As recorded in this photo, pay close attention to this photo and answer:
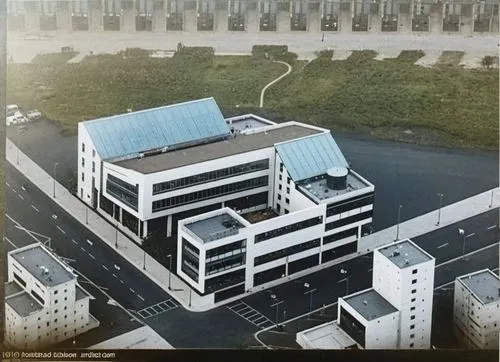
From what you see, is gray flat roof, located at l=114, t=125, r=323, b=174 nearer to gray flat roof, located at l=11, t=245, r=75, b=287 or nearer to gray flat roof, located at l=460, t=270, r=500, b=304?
gray flat roof, located at l=11, t=245, r=75, b=287

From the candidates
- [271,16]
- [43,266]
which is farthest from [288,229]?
[43,266]

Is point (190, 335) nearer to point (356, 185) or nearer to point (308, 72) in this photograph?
point (356, 185)

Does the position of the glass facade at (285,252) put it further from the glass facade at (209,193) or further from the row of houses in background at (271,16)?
the row of houses in background at (271,16)

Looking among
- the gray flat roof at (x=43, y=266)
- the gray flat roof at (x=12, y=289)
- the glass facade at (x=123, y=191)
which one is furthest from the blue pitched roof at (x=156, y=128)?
the gray flat roof at (x=12, y=289)

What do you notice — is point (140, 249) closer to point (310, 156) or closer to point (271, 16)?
point (310, 156)

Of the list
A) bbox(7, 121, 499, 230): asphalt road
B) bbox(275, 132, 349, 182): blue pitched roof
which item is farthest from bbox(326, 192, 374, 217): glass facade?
bbox(275, 132, 349, 182): blue pitched roof

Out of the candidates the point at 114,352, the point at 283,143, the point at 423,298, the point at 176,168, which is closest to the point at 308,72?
the point at 283,143
